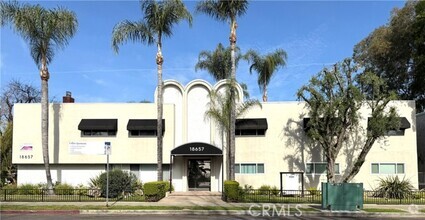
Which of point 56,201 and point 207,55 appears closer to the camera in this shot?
point 56,201

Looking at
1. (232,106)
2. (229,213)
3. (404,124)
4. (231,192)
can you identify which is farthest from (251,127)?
(229,213)

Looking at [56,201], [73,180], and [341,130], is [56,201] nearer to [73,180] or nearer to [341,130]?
[73,180]

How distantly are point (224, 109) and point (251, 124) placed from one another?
9.22ft

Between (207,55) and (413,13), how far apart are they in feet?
58.3

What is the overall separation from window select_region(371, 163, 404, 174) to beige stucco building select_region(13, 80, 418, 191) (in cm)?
6

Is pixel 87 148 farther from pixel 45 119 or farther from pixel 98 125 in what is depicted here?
pixel 45 119

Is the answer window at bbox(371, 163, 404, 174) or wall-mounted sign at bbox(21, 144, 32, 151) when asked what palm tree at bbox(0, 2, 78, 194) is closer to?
wall-mounted sign at bbox(21, 144, 32, 151)

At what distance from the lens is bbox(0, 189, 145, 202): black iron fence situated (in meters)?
23.6

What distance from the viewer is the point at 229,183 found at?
2308cm

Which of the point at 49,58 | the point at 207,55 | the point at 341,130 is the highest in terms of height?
the point at 207,55

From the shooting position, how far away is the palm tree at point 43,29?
85.8ft

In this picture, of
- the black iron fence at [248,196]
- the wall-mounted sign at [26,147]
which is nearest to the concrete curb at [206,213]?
the black iron fence at [248,196]

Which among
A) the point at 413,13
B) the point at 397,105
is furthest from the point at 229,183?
the point at 413,13

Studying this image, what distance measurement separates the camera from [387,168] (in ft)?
97.2
